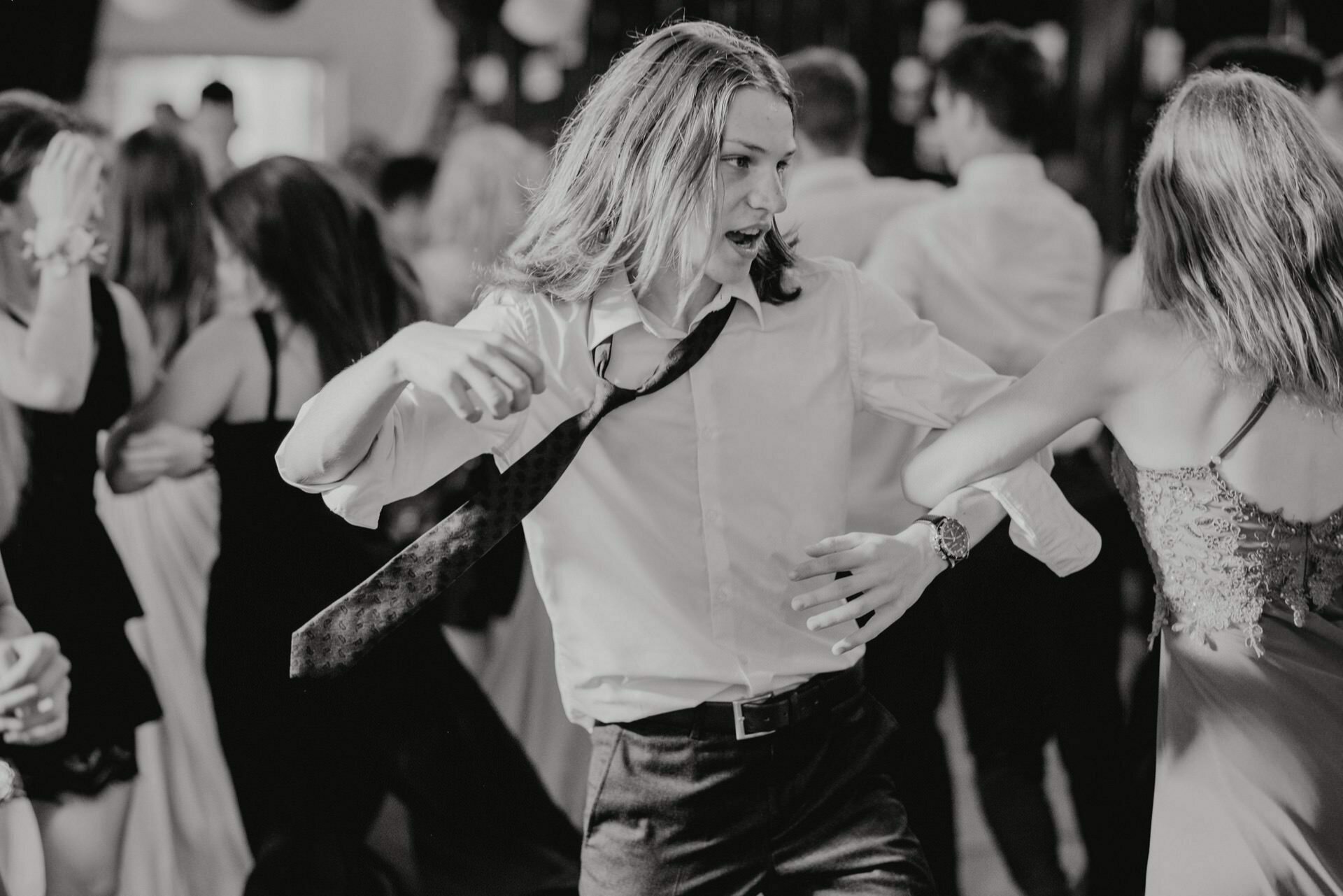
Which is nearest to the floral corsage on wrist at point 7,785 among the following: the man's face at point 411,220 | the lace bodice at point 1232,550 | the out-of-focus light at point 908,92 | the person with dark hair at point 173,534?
the person with dark hair at point 173,534

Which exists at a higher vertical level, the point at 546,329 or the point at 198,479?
the point at 546,329

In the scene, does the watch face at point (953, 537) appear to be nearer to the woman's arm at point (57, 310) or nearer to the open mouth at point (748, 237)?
the open mouth at point (748, 237)

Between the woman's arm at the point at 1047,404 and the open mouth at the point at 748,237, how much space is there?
36cm

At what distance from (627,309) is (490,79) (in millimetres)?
1686

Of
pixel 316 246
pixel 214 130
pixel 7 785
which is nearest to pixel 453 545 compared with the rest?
pixel 7 785

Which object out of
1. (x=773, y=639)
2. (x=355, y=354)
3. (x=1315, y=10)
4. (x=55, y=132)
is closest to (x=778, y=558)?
(x=773, y=639)

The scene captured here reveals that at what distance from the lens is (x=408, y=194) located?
2.99m

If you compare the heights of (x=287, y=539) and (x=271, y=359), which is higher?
(x=271, y=359)

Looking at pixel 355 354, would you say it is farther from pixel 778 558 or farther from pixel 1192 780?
pixel 1192 780

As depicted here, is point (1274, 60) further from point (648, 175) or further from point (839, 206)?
point (648, 175)

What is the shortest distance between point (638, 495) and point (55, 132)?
1.44 m

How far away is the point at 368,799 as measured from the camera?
269cm

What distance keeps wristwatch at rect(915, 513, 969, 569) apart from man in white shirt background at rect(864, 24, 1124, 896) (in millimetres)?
1292

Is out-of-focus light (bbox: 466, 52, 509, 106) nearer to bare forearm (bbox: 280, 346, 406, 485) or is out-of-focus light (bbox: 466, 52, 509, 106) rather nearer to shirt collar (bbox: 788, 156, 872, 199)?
shirt collar (bbox: 788, 156, 872, 199)
